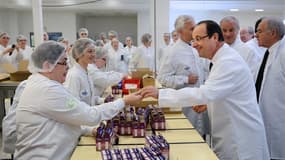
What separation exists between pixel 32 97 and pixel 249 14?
9983mm

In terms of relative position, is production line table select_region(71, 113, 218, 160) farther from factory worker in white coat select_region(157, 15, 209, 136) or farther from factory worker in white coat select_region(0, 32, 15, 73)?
A: factory worker in white coat select_region(0, 32, 15, 73)

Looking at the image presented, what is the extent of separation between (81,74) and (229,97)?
1246 mm

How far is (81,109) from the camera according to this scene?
5.79 feet

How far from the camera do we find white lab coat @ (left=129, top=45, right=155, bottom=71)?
6.54m

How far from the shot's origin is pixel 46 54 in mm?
1810

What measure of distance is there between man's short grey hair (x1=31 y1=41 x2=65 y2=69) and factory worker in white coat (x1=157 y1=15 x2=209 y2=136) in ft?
4.69

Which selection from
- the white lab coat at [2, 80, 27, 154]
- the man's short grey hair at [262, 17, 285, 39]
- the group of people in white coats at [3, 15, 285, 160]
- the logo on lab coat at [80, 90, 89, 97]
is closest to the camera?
the group of people in white coats at [3, 15, 285, 160]

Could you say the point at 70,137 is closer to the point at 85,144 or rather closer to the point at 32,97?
the point at 85,144

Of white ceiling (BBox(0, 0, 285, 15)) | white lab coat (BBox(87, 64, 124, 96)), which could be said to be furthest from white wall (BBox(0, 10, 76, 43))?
white lab coat (BBox(87, 64, 124, 96))

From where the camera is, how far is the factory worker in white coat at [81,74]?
2.50 metres

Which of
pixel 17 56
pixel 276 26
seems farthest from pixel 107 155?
pixel 17 56

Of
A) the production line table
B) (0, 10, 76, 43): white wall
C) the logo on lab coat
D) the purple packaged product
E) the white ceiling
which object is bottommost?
the production line table

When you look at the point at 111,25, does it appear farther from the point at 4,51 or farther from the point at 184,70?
the point at 184,70

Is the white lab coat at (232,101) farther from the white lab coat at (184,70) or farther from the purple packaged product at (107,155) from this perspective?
the white lab coat at (184,70)
